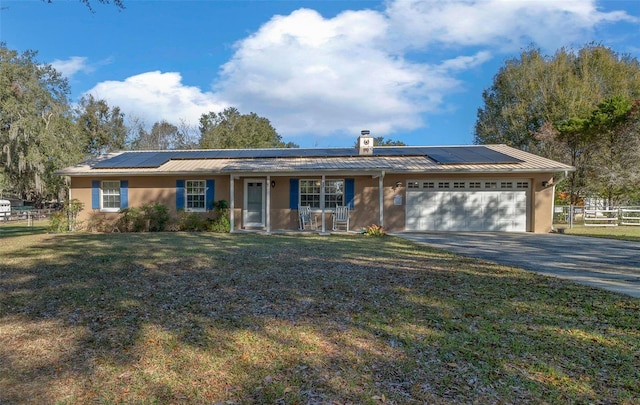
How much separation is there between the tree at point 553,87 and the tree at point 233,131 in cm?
2010

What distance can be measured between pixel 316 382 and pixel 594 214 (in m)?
19.8

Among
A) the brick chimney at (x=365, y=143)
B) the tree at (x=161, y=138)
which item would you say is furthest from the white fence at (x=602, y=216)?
the tree at (x=161, y=138)

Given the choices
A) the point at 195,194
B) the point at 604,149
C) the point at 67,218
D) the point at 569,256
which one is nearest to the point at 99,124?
the point at 67,218

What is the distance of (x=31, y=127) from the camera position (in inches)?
861

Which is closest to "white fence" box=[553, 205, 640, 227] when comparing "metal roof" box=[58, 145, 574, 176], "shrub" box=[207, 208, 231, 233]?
"metal roof" box=[58, 145, 574, 176]

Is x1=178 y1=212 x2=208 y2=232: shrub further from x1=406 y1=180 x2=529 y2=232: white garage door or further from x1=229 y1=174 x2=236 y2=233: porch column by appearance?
x1=406 y1=180 x2=529 y2=232: white garage door

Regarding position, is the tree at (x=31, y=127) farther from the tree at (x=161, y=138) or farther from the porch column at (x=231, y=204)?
the porch column at (x=231, y=204)

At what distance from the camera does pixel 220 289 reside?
16.1 ft

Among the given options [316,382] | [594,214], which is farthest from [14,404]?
[594,214]

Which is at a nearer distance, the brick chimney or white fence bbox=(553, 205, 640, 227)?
the brick chimney

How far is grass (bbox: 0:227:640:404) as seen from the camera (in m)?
2.45

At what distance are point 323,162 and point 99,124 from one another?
27262 millimetres

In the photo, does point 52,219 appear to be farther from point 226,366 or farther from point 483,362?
point 483,362

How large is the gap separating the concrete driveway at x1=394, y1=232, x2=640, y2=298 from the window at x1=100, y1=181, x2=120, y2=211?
11.8 meters
